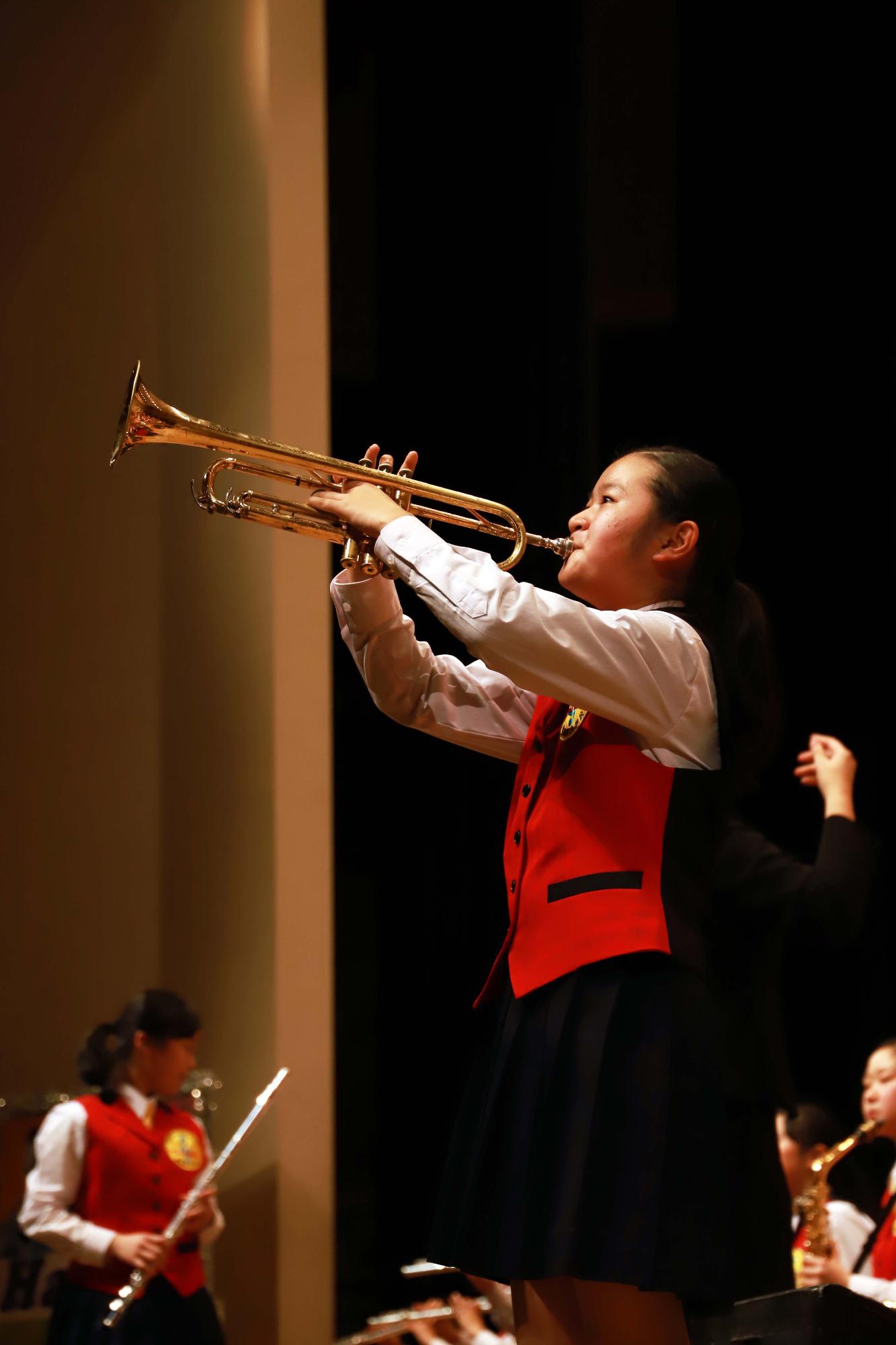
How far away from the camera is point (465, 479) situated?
4523mm

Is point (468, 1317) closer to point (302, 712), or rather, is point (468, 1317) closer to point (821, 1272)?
point (821, 1272)

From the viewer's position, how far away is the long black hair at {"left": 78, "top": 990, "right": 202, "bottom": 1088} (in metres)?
4.10

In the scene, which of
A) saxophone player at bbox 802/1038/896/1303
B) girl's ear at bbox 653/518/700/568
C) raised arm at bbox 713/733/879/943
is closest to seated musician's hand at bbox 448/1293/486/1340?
saxophone player at bbox 802/1038/896/1303

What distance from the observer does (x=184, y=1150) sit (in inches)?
163

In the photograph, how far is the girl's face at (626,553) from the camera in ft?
6.79

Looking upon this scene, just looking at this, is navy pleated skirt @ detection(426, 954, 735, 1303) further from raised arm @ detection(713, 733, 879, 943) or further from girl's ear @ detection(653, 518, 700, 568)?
raised arm @ detection(713, 733, 879, 943)

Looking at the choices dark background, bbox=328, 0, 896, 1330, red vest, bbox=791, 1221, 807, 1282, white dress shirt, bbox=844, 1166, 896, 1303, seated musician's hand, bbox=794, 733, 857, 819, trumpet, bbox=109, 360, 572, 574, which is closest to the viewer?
trumpet, bbox=109, 360, 572, 574

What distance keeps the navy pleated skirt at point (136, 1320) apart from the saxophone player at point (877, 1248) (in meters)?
1.54

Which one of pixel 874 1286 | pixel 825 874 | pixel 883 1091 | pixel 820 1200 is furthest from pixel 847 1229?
pixel 825 874

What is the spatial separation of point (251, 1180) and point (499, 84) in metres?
3.32

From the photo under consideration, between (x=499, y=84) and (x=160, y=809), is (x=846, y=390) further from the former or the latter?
(x=160, y=809)

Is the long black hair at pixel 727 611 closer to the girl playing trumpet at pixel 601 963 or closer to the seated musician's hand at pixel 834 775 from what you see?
the girl playing trumpet at pixel 601 963

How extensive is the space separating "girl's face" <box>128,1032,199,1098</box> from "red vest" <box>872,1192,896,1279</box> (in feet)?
5.85

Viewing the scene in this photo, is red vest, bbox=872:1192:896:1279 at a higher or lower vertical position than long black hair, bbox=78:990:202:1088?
lower
